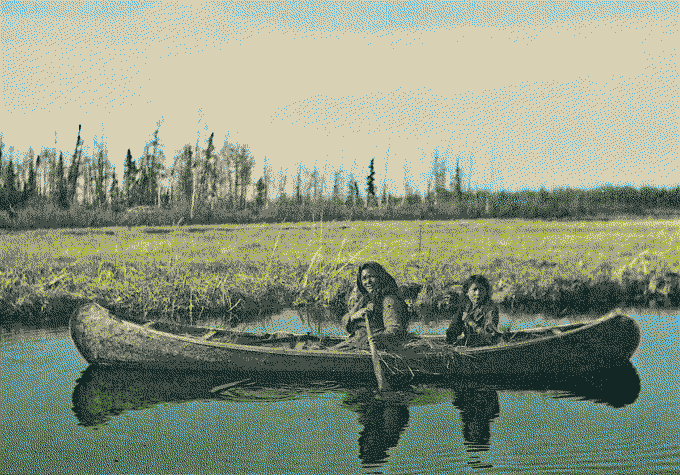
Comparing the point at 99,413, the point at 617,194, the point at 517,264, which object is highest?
the point at 617,194

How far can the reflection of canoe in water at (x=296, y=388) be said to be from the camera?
237 inches

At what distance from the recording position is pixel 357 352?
20.6 feet

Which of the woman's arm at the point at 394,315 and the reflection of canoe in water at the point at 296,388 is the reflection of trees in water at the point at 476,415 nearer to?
the reflection of canoe in water at the point at 296,388

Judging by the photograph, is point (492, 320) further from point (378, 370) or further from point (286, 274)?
point (286, 274)

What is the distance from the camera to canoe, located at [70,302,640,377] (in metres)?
6.29

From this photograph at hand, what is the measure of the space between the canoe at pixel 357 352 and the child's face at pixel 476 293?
52cm

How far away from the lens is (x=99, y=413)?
5.80m

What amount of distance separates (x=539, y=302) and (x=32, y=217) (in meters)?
18.2

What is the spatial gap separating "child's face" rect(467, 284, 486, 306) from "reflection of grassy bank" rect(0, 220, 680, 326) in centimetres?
386

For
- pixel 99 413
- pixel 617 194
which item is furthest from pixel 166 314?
pixel 617 194

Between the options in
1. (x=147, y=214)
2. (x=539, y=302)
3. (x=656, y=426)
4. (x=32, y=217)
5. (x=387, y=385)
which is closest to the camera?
(x=656, y=426)

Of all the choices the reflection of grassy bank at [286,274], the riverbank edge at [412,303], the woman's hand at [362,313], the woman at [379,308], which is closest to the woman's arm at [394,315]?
the woman at [379,308]

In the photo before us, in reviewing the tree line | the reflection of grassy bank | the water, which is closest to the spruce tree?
the tree line

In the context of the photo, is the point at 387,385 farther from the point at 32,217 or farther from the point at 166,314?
the point at 32,217
